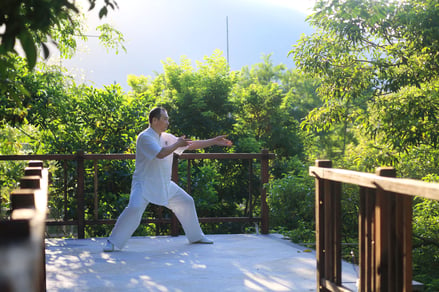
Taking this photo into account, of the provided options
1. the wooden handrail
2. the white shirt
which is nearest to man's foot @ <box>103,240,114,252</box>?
the white shirt

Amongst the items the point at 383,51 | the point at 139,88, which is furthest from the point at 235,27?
the point at 383,51

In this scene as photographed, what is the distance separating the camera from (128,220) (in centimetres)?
635

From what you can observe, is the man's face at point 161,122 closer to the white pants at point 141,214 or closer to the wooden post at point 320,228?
the white pants at point 141,214

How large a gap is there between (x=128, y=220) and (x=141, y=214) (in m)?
0.16

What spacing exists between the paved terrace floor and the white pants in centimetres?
15

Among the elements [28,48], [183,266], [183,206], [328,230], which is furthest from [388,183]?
[183,206]

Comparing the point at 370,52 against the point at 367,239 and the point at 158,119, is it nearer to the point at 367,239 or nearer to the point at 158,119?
the point at 158,119

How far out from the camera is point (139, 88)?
59.8 ft

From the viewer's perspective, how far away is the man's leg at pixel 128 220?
20.8 ft

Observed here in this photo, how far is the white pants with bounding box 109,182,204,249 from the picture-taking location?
636 cm

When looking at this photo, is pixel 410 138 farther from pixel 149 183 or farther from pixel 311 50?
pixel 149 183

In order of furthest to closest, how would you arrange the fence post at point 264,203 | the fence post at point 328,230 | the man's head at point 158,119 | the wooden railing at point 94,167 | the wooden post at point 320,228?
the fence post at point 264,203 → the wooden railing at point 94,167 → the man's head at point 158,119 → the wooden post at point 320,228 → the fence post at point 328,230

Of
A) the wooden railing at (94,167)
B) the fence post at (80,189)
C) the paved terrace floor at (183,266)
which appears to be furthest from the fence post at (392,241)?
the fence post at (80,189)

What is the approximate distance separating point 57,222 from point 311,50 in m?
5.41
